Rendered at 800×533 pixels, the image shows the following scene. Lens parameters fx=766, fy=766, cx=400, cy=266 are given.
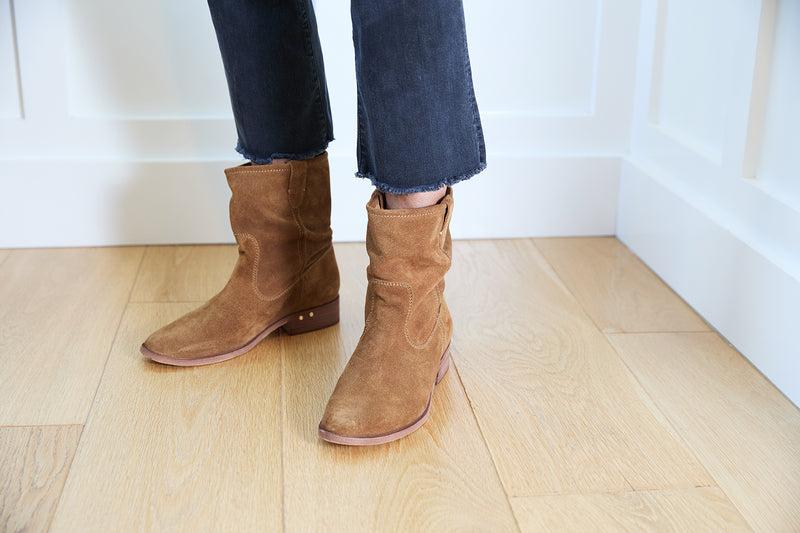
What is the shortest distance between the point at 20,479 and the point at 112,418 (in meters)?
0.13

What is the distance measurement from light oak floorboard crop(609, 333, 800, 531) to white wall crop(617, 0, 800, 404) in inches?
1.6

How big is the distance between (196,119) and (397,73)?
73cm

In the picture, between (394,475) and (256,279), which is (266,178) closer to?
(256,279)

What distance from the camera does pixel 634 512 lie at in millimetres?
731

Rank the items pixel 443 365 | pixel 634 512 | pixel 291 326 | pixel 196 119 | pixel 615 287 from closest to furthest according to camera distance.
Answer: pixel 634 512 < pixel 443 365 < pixel 291 326 < pixel 615 287 < pixel 196 119

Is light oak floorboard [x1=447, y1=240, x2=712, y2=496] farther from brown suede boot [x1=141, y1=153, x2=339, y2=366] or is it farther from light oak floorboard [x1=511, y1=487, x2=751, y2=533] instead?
brown suede boot [x1=141, y1=153, x2=339, y2=366]

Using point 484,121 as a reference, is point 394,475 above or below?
below

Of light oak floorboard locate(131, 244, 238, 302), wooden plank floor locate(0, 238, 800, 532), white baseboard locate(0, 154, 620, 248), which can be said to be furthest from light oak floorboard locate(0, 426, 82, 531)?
white baseboard locate(0, 154, 620, 248)

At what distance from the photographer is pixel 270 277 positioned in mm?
1013

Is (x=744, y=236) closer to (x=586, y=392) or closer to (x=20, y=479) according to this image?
(x=586, y=392)

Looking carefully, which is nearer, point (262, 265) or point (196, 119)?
point (262, 265)

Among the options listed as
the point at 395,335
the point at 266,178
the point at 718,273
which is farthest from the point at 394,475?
the point at 718,273

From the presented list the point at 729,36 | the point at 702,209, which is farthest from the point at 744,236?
the point at 729,36

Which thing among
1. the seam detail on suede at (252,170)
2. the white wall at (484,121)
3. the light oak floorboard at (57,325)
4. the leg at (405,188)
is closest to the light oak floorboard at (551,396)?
the leg at (405,188)
